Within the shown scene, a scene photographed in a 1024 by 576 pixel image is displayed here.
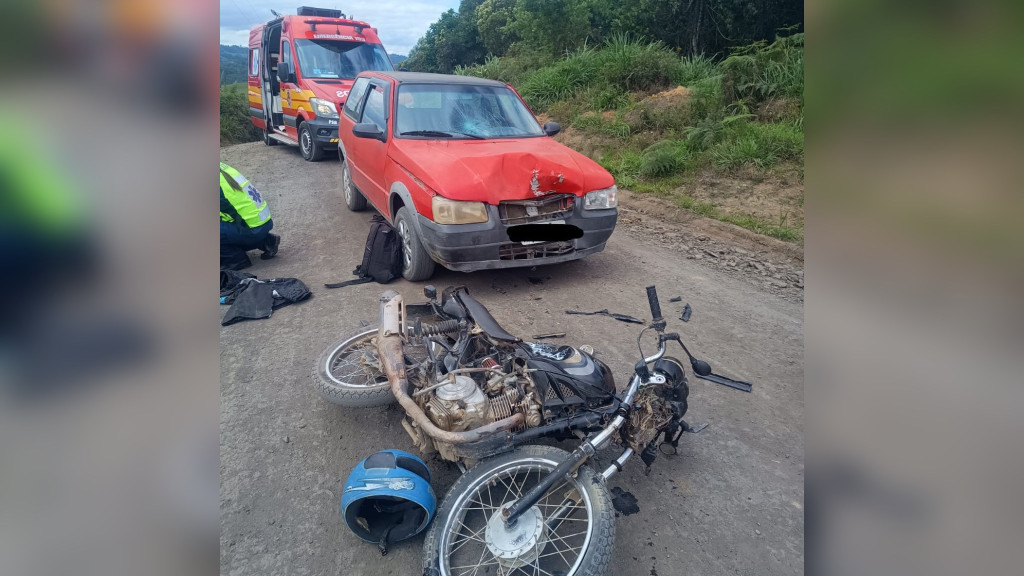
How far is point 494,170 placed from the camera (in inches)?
187

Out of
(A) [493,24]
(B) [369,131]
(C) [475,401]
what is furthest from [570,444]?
(A) [493,24]

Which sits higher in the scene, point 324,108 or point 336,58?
point 336,58

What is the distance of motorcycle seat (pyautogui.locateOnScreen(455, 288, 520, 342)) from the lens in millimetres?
3059

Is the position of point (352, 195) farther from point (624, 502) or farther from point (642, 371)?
point (624, 502)

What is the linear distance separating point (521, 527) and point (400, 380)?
3.03 ft

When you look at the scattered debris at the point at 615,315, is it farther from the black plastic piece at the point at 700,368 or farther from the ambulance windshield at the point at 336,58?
the ambulance windshield at the point at 336,58

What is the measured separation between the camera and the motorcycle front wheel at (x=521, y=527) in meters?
2.21

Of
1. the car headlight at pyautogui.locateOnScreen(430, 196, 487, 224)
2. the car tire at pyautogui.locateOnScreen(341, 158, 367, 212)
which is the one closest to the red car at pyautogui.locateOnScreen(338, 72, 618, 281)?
the car headlight at pyautogui.locateOnScreen(430, 196, 487, 224)

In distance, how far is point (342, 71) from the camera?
10703 mm

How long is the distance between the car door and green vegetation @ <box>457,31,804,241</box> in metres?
4.55
